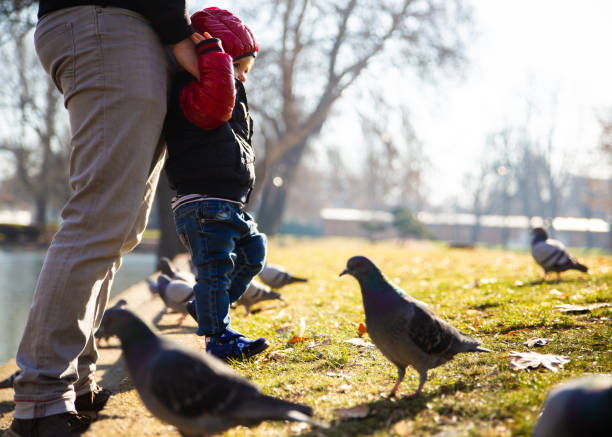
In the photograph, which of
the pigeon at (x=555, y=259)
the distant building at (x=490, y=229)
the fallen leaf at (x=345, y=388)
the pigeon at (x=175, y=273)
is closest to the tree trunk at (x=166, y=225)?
the pigeon at (x=175, y=273)

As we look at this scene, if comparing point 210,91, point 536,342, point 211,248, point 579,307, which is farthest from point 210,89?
point 579,307

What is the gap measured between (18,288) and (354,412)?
10.8 metres

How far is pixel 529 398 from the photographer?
2076 millimetres

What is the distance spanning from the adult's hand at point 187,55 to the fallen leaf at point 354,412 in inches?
66.6

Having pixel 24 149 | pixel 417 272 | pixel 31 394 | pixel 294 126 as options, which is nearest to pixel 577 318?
pixel 31 394

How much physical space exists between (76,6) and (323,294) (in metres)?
4.40

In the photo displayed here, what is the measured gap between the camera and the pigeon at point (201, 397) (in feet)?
5.52

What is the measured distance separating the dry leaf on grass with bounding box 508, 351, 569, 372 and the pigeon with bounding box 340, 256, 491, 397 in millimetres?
265

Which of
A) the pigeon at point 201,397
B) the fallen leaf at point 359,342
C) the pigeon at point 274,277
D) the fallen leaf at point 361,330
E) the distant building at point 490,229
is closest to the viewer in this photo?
the pigeon at point 201,397

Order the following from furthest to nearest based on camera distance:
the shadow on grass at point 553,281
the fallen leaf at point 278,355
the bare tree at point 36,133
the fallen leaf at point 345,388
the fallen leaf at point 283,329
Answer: the bare tree at point 36,133 < the shadow on grass at point 553,281 < the fallen leaf at point 283,329 < the fallen leaf at point 278,355 < the fallen leaf at point 345,388

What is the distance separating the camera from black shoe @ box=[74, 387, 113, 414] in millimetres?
2355

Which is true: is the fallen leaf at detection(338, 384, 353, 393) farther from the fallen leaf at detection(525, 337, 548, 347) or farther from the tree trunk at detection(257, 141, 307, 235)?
the tree trunk at detection(257, 141, 307, 235)

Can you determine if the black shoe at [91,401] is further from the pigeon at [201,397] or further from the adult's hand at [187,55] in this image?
the adult's hand at [187,55]

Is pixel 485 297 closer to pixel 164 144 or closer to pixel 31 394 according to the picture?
pixel 164 144
